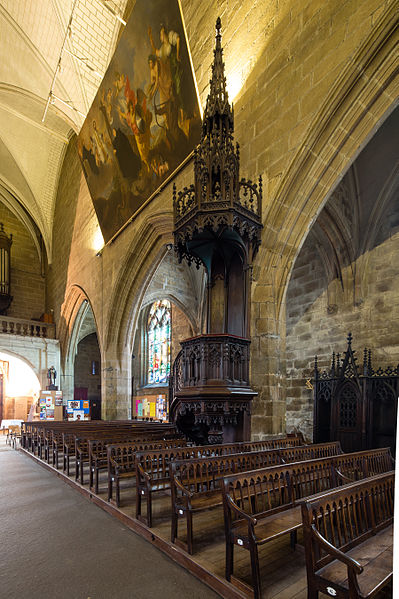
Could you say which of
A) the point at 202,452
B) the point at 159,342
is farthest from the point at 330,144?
the point at 159,342

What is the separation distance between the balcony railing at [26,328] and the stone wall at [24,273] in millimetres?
2509

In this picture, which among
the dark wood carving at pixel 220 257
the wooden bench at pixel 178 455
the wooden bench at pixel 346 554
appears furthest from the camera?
the dark wood carving at pixel 220 257

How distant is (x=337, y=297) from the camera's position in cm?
859

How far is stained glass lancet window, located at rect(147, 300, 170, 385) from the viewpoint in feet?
51.5

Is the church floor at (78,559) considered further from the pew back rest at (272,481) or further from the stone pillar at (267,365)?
the stone pillar at (267,365)

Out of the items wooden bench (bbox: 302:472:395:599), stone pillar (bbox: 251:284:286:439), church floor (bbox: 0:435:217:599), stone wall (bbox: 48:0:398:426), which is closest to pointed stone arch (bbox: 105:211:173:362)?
stone wall (bbox: 48:0:398:426)

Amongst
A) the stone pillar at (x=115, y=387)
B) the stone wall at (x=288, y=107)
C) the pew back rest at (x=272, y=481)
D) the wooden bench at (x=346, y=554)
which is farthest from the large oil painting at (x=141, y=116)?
the wooden bench at (x=346, y=554)

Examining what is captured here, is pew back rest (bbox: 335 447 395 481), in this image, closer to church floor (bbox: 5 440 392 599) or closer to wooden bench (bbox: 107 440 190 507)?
church floor (bbox: 5 440 392 599)

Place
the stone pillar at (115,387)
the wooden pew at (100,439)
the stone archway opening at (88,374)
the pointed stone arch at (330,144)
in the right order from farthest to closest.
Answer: the stone archway opening at (88,374), the stone pillar at (115,387), the wooden pew at (100,439), the pointed stone arch at (330,144)

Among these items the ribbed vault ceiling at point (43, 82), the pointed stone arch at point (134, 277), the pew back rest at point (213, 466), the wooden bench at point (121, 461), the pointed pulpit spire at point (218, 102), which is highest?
the ribbed vault ceiling at point (43, 82)

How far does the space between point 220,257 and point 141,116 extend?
5.06 m

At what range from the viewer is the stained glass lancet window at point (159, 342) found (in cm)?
1570

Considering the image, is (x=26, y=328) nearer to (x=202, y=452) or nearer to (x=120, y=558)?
(x=202, y=452)

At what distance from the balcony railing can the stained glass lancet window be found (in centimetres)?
480
